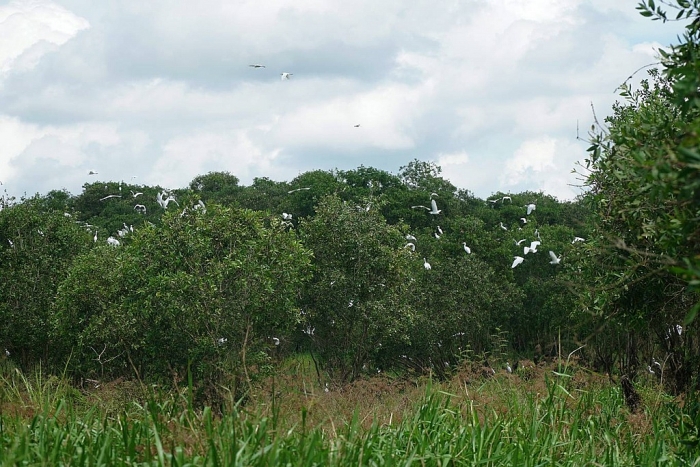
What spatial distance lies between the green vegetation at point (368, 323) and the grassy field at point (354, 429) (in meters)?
0.03

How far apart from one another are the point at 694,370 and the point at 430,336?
23894 mm

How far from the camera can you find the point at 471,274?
123 feet

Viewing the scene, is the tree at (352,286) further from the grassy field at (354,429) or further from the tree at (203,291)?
the grassy field at (354,429)

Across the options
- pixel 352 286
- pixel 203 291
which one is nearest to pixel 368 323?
pixel 352 286

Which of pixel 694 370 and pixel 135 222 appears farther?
pixel 135 222

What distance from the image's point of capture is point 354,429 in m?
6.41

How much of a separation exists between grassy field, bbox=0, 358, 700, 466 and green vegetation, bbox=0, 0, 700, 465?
0.11 ft

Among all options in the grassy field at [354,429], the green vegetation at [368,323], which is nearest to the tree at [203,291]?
the green vegetation at [368,323]

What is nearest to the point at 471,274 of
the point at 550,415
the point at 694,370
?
the point at 694,370

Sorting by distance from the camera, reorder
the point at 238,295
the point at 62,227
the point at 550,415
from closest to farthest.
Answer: the point at 550,415, the point at 238,295, the point at 62,227

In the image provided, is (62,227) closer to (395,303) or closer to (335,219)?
(335,219)

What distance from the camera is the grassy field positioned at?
5785mm

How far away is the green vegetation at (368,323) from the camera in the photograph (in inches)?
244

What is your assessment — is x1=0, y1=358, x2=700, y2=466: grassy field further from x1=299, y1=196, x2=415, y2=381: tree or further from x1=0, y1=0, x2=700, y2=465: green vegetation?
x1=299, y1=196, x2=415, y2=381: tree
